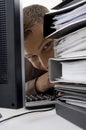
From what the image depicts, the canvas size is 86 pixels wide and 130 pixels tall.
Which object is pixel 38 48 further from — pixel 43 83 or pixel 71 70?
pixel 71 70

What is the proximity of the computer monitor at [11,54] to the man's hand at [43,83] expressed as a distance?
50cm

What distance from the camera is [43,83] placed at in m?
1.09

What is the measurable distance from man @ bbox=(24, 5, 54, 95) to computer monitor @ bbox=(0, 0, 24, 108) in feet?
1.52

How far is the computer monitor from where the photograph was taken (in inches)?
22.4

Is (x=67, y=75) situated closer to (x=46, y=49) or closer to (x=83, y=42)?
(x=83, y=42)

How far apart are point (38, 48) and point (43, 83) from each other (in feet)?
0.56

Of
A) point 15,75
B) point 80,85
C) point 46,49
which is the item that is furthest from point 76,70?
point 46,49

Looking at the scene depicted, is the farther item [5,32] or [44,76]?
[44,76]

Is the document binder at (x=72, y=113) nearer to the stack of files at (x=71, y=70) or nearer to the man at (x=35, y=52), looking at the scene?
the stack of files at (x=71, y=70)

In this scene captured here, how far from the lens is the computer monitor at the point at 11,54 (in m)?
0.57

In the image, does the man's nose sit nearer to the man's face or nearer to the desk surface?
the man's face

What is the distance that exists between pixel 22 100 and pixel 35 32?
544mm

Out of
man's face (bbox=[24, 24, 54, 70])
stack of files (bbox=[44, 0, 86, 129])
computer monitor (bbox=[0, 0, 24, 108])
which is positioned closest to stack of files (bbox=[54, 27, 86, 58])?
stack of files (bbox=[44, 0, 86, 129])

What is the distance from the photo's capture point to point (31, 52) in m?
1.07
